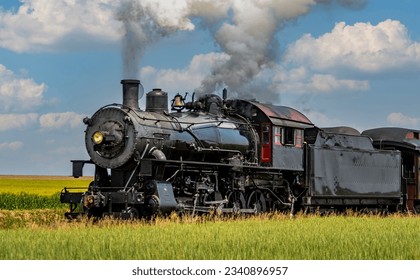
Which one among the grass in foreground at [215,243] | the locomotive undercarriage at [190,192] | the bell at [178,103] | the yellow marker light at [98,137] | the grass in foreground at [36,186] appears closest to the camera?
the grass in foreground at [215,243]

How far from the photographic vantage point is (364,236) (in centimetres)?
1516

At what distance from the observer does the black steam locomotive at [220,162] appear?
800 inches

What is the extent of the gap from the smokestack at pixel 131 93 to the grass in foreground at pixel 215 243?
526 cm

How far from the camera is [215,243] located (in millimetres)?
13031

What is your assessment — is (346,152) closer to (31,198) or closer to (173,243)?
(173,243)

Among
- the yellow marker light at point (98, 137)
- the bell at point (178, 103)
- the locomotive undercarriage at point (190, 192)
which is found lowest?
the locomotive undercarriage at point (190, 192)

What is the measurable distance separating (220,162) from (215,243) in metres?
9.71

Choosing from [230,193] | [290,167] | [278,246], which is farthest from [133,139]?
[278,246]

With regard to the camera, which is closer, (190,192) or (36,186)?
(190,192)

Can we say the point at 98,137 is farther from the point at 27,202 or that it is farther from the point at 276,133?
the point at 27,202

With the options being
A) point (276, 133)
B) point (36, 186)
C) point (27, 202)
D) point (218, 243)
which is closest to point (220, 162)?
point (276, 133)

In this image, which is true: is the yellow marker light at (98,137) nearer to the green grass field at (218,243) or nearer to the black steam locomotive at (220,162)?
the black steam locomotive at (220,162)

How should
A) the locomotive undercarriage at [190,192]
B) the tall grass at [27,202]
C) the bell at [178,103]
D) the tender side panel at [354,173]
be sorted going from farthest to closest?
the tall grass at [27,202], the tender side panel at [354,173], the bell at [178,103], the locomotive undercarriage at [190,192]

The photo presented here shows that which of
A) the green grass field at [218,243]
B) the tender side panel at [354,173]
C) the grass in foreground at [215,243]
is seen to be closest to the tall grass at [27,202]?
the tender side panel at [354,173]
